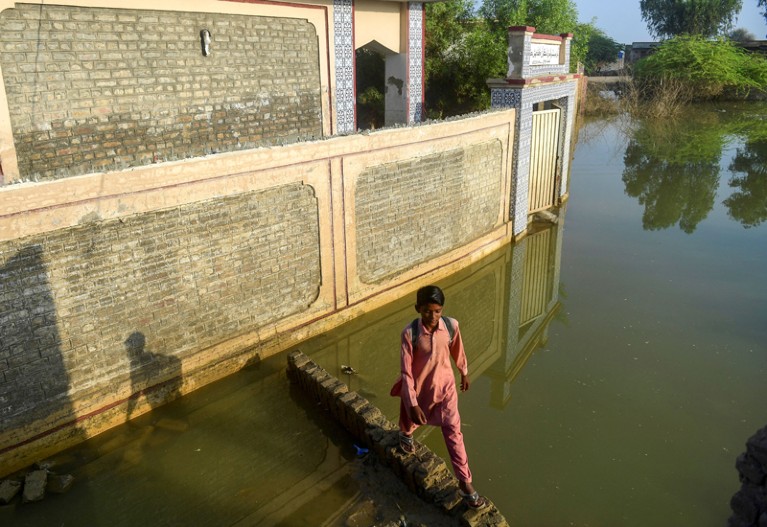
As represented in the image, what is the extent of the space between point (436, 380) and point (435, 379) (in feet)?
0.05

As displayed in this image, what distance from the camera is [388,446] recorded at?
4668 mm

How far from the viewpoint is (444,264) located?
8.86m

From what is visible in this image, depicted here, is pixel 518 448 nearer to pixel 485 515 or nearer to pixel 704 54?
pixel 485 515

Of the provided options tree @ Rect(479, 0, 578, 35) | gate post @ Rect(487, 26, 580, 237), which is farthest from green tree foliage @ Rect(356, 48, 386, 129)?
gate post @ Rect(487, 26, 580, 237)

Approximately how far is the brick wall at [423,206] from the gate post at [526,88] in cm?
70

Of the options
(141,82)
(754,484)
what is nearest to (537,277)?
(141,82)

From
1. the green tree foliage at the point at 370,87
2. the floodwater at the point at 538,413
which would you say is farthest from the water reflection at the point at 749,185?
the green tree foliage at the point at 370,87

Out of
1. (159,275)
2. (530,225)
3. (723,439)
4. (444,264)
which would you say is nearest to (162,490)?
(159,275)

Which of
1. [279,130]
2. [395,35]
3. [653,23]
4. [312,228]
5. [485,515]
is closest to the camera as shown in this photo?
[485,515]

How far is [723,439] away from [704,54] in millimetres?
29268

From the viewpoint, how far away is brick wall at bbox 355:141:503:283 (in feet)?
24.3

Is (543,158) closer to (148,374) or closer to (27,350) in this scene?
(148,374)

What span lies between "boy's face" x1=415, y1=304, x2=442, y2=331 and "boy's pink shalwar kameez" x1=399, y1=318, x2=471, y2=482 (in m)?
0.06

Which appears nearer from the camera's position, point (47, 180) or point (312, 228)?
point (47, 180)
